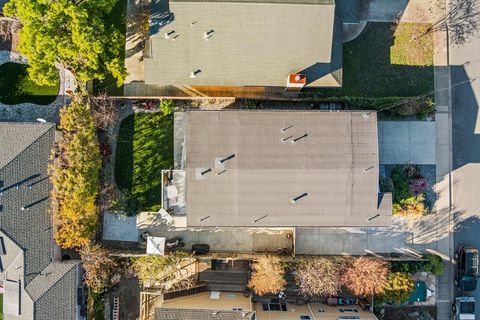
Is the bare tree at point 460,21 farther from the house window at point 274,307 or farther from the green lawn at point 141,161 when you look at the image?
the house window at point 274,307

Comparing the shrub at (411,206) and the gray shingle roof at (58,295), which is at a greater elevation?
the shrub at (411,206)

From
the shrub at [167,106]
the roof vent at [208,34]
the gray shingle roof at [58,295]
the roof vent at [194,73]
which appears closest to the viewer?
the roof vent at [208,34]

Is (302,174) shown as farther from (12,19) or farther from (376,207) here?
(12,19)

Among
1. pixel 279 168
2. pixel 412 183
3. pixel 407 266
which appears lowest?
pixel 407 266

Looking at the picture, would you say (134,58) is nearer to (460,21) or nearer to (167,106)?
(167,106)

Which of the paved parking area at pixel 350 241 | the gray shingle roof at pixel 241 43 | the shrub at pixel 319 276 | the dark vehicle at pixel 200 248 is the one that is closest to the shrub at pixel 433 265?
the paved parking area at pixel 350 241

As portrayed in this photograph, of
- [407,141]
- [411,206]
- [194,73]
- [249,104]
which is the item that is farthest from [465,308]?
[194,73]

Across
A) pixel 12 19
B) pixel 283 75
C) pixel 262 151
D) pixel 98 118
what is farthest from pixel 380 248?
pixel 12 19
